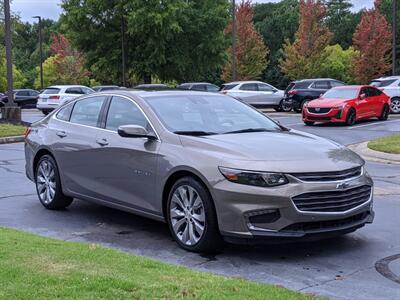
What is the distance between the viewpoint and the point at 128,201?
22.1 feet

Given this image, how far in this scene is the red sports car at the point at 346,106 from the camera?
72.1 feet

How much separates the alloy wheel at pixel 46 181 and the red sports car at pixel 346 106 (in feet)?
49.7

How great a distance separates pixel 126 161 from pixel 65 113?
1870 mm

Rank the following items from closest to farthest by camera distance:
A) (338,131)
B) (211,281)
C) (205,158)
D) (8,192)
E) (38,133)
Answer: (211,281) → (205,158) → (38,133) → (8,192) → (338,131)

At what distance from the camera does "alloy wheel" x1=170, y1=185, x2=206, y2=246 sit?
5914 millimetres

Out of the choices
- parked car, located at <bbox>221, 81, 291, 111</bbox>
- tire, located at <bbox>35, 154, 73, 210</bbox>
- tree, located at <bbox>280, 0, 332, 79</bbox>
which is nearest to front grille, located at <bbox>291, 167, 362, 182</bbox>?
tire, located at <bbox>35, 154, 73, 210</bbox>

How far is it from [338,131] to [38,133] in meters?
13.6

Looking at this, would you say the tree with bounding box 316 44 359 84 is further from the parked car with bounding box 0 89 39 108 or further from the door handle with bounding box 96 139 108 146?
the door handle with bounding box 96 139 108 146

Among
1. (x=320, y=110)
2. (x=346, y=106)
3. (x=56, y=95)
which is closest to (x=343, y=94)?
(x=346, y=106)

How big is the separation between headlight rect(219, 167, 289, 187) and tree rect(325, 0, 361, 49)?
6839cm

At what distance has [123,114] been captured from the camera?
7133 millimetres

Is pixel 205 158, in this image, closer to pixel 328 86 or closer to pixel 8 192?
pixel 8 192

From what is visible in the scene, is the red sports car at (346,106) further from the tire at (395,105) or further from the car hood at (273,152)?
the car hood at (273,152)

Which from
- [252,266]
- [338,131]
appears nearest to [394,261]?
[252,266]
